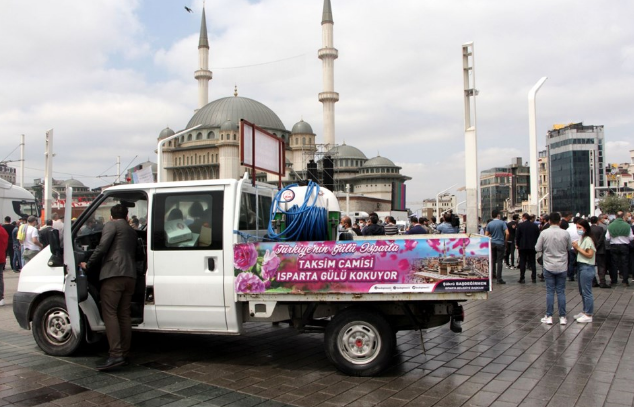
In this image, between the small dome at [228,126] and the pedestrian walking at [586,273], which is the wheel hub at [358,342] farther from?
the small dome at [228,126]

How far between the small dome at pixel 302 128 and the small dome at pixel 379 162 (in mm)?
16771

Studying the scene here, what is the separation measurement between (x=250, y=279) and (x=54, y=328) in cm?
273

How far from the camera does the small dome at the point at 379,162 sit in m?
109

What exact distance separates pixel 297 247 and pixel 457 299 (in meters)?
1.74

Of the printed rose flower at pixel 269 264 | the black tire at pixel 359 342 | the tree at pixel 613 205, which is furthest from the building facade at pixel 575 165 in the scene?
the printed rose flower at pixel 269 264

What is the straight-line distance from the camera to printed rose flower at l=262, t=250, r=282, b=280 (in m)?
5.55

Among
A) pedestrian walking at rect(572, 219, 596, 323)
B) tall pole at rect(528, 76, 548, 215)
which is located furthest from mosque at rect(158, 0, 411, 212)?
pedestrian walking at rect(572, 219, 596, 323)

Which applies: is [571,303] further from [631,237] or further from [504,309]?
[631,237]

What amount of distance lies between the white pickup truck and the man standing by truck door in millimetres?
203

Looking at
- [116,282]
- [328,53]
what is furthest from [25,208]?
[328,53]

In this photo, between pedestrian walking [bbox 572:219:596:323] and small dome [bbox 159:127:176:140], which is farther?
small dome [bbox 159:127:176:140]

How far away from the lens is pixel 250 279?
5.62m

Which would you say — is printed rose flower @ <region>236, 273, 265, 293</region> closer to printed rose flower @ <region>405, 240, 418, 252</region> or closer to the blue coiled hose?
the blue coiled hose

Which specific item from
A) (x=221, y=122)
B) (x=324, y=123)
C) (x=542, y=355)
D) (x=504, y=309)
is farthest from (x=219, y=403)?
(x=221, y=122)
